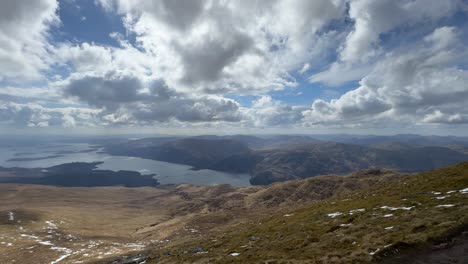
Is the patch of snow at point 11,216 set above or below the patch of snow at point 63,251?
below

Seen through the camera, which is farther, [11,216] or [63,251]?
[11,216]

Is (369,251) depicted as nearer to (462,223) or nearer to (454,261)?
(454,261)

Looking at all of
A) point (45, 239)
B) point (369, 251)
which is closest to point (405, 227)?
point (369, 251)

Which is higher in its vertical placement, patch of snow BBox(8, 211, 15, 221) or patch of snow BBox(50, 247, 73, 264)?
patch of snow BBox(50, 247, 73, 264)

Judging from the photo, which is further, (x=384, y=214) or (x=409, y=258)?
(x=384, y=214)

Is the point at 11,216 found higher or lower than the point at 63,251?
lower

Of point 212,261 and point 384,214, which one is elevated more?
point 384,214

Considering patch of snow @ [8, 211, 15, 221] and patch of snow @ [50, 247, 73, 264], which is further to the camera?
patch of snow @ [8, 211, 15, 221]

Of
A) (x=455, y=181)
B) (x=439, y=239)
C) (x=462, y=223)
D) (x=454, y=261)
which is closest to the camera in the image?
(x=454, y=261)

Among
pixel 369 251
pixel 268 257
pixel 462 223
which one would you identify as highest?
pixel 462 223

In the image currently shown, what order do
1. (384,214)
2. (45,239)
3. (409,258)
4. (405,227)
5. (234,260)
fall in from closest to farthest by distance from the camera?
(409,258), (405,227), (234,260), (384,214), (45,239)

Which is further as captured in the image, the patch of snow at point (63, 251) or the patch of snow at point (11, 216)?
the patch of snow at point (11, 216)
